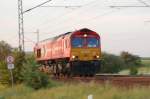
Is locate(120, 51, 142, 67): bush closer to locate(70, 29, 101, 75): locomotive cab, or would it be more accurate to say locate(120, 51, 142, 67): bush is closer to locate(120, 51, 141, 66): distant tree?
locate(120, 51, 141, 66): distant tree

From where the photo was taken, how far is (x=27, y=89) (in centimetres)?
3400

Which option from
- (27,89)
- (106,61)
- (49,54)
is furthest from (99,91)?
(106,61)

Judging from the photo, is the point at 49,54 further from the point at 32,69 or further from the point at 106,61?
the point at 106,61

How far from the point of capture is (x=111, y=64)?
87.6 m

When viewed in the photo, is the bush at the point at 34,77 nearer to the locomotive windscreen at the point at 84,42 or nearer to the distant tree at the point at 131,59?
the locomotive windscreen at the point at 84,42

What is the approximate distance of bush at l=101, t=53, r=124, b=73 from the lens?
83.6m

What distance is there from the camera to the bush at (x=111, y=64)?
83562mm

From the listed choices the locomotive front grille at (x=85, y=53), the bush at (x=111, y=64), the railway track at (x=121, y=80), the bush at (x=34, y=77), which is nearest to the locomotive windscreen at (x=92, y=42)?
the locomotive front grille at (x=85, y=53)

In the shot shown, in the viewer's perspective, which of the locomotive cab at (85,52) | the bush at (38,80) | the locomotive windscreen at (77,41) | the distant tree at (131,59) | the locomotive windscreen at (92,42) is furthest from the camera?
the distant tree at (131,59)

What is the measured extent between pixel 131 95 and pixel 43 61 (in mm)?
31824

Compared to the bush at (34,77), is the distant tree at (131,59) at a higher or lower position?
higher

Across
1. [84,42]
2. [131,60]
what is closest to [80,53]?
[84,42]

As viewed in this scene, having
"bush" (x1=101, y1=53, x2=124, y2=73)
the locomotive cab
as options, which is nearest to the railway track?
the locomotive cab

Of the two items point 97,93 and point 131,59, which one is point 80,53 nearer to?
point 97,93
